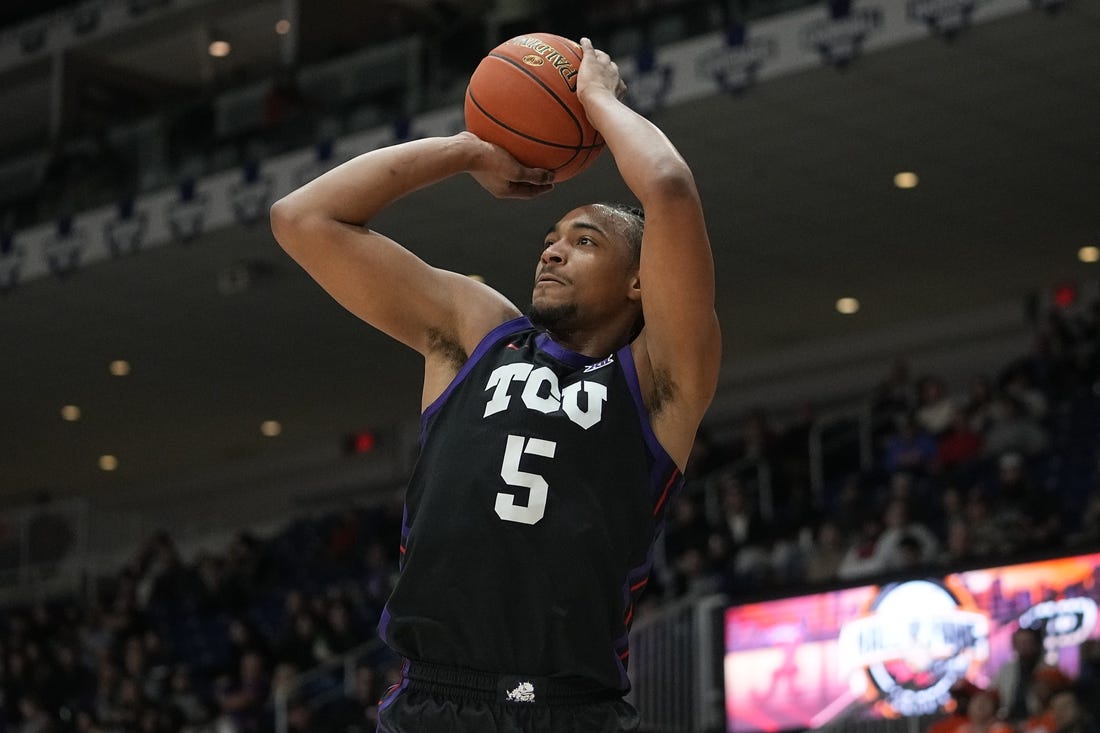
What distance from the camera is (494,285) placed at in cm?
1576

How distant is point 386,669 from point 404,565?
10.1 metres

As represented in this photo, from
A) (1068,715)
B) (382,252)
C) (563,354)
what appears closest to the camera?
(563,354)

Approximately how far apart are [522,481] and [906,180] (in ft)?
36.2

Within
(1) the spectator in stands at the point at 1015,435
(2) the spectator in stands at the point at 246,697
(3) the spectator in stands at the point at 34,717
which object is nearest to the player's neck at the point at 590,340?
(1) the spectator in stands at the point at 1015,435

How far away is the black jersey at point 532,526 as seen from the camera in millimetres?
2805

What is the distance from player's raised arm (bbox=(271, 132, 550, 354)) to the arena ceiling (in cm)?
860

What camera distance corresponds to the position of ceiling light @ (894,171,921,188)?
13219 millimetres

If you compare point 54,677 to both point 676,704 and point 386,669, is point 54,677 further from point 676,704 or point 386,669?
point 676,704

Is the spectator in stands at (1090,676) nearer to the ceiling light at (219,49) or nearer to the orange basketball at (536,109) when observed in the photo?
the orange basketball at (536,109)

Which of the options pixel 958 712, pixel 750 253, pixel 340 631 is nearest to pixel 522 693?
pixel 958 712

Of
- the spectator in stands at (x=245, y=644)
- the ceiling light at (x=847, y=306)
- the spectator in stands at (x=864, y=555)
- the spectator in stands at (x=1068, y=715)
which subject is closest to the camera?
the spectator in stands at (x=1068, y=715)

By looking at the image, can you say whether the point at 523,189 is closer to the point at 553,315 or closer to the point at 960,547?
the point at 553,315

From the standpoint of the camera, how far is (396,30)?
48.1ft

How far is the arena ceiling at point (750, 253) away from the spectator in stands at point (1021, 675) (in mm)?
4248
